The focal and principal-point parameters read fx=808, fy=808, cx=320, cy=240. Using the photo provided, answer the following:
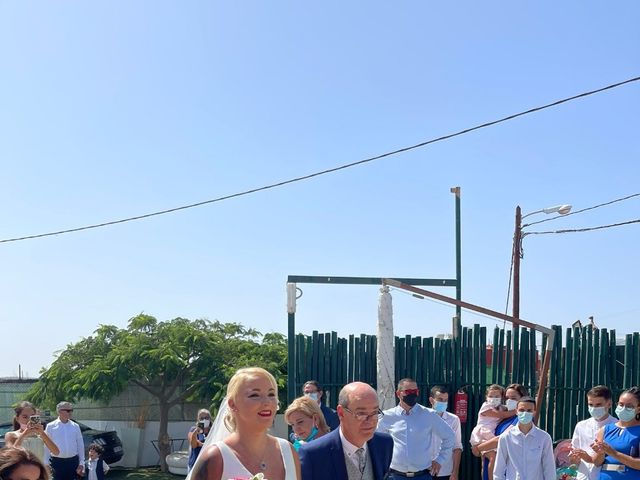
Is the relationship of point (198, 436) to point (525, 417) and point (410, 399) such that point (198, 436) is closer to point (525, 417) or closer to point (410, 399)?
point (410, 399)

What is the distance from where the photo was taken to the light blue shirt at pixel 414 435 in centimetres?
827

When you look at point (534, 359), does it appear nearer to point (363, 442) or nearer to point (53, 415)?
point (363, 442)

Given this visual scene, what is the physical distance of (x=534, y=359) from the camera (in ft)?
38.6

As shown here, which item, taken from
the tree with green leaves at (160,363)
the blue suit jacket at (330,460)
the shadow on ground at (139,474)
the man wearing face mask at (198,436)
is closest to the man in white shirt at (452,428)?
the man wearing face mask at (198,436)

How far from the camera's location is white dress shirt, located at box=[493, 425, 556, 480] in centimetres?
826

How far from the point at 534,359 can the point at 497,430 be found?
7.26 feet

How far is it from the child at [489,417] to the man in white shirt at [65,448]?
6096mm

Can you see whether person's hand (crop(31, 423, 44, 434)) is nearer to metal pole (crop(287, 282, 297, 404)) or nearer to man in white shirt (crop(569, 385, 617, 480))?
metal pole (crop(287, 282, 297, 404))

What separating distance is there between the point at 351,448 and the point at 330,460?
0.45 feet

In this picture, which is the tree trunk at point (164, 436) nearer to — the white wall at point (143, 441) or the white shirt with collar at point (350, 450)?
the white wall at point (143, 441)

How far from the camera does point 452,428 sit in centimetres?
1015

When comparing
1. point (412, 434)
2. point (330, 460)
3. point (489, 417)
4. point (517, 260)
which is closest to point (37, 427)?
point (412, 434)

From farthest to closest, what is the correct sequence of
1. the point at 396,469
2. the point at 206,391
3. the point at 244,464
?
the point at 206,391 < the point at 396,469 < the point at 244,464

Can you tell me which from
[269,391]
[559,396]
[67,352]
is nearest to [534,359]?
[559,396]
